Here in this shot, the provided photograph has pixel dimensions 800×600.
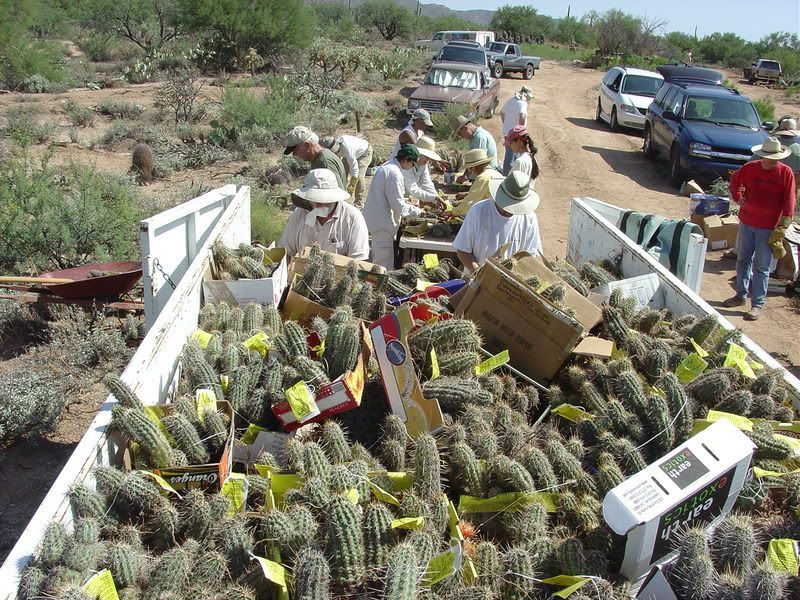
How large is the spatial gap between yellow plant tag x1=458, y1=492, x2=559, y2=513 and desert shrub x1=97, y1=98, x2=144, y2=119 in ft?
60.3

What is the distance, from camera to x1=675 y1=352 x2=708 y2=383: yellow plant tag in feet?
12.1

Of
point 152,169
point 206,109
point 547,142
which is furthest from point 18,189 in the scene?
point 547,142

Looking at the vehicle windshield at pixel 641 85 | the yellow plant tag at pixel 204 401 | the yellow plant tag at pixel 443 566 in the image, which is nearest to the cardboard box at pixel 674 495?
the yellow plant tag at pixel 443 566

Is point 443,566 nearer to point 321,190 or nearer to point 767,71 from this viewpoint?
point 321,190

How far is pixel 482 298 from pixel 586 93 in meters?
31.1

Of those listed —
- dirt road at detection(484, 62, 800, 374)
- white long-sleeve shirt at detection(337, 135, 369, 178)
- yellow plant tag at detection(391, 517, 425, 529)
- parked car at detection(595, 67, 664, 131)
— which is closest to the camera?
yellow plant tag at detection(391, 517, 425, 529)

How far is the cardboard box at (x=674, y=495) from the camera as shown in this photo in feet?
7.68

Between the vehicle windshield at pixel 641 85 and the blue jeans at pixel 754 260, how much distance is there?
1378 cm

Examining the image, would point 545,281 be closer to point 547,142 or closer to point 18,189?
point 18,189

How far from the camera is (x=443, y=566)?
7.63 feet

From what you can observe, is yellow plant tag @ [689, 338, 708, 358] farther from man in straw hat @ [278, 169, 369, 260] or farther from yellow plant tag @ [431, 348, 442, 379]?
man in straw hat @ [278, 169, 369, 260]

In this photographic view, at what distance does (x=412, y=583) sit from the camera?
210 cm

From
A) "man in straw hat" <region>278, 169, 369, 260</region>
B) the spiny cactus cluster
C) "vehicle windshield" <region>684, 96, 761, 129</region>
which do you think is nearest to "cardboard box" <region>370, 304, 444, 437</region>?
the spiny cactus cluster

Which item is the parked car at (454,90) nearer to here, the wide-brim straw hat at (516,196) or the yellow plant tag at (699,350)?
the wide-brim straw hat at (516,196)
